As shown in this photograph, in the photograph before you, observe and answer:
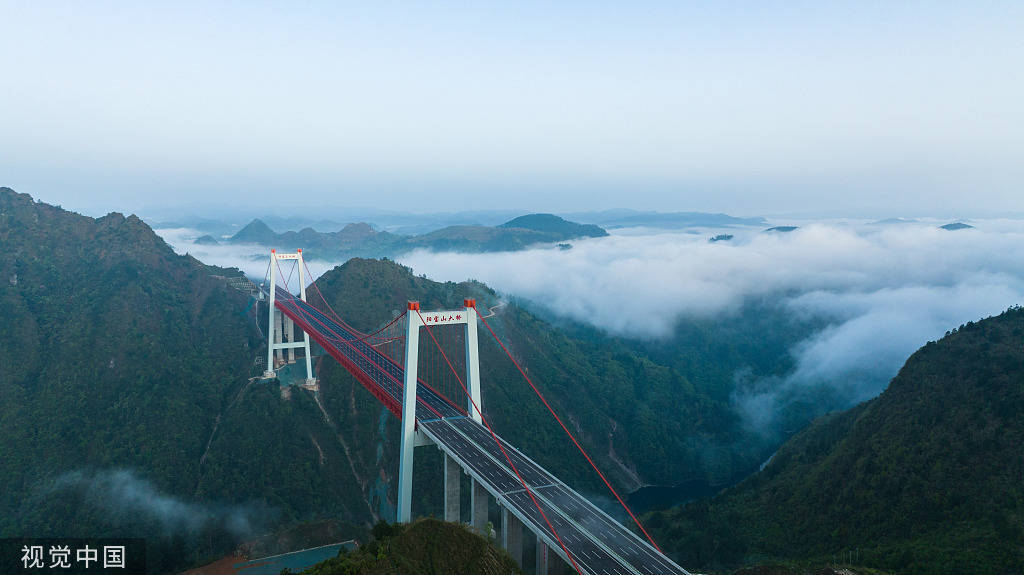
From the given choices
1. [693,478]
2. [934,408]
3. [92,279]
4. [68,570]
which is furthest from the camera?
[693,478]

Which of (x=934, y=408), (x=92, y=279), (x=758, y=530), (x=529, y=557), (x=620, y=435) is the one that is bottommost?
(x=620, y=435)

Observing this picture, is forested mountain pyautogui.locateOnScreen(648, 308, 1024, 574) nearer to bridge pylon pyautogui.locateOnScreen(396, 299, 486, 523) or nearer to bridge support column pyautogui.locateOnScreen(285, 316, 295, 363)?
bridge pylon pyautogui.locateOnScreen(396, 299, 486, 523)

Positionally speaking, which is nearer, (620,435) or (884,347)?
(620,435)

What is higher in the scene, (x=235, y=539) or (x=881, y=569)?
(x=881, y=569)

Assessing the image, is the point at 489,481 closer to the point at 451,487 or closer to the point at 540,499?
the point at 540,499

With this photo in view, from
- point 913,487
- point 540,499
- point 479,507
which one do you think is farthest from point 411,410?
point 913,487

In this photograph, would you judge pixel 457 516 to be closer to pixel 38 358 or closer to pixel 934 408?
pixel 934 408

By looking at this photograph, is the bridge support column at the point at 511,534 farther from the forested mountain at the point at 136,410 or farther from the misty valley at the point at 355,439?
the forested mountain at the point at 136,410

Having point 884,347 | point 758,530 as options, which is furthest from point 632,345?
point 758,530

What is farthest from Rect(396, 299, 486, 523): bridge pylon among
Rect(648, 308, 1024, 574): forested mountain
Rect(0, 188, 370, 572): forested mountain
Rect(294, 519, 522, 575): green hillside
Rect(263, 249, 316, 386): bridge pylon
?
Rect(263, 249, 316, 386): bridge pylon
